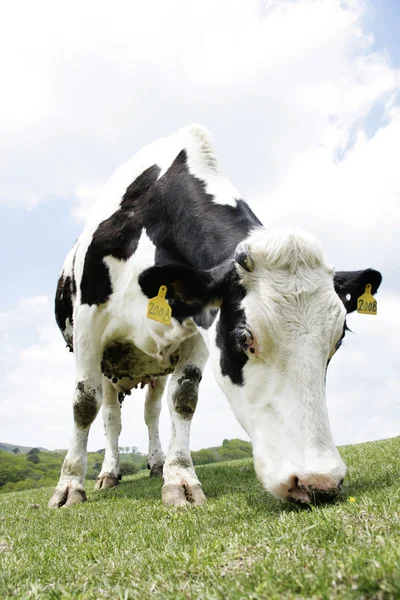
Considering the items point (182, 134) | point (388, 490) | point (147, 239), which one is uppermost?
point (182, 134)

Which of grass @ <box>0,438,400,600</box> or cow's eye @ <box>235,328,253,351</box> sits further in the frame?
cow's eye @ <box>235,328,253,351</box>

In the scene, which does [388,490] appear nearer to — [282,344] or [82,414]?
[282,344]

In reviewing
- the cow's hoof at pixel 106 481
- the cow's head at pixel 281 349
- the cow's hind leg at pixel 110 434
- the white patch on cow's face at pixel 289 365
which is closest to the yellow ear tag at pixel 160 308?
the cow's head at pixel 281 349

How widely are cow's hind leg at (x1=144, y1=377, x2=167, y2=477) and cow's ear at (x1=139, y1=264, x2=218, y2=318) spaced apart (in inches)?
204

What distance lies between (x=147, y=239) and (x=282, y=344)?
9.75 ft

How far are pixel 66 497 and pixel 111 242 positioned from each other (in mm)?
3147

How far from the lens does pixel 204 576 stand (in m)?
2.31

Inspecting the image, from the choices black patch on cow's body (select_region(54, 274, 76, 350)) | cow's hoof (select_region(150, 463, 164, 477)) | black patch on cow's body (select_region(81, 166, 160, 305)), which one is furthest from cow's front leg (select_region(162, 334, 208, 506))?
cow's hoof (select_region(150, 463, 164, 477))

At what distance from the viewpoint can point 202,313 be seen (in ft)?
18.0

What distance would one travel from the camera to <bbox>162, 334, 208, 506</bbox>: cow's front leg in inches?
217

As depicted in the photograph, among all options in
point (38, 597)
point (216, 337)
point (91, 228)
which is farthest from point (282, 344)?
point (91, 228)

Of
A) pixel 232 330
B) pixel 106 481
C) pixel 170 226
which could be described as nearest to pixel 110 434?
pixel 106 481

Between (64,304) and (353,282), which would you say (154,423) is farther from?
(353,282)

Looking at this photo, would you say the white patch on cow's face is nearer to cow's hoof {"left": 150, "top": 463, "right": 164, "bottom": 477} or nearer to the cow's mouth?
the cow's mouth
